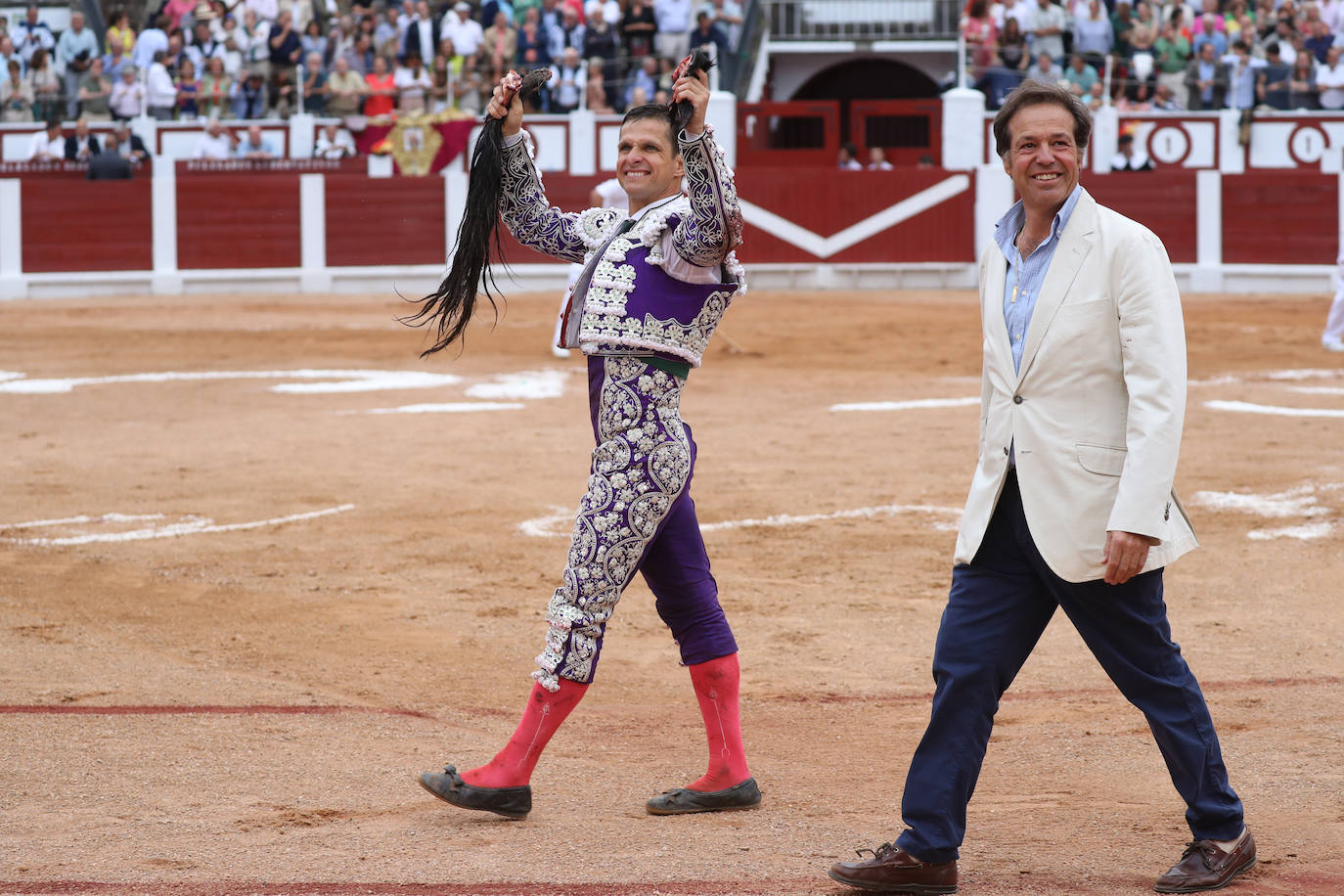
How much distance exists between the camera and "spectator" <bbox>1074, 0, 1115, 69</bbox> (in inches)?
805

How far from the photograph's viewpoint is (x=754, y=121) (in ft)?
67.9

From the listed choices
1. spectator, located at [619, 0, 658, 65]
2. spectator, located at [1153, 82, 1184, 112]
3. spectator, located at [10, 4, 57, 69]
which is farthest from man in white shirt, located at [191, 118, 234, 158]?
spectator, located at [1153, 82, 1184, 112]

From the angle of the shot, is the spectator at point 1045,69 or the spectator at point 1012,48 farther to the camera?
the spectator at point 1012,48

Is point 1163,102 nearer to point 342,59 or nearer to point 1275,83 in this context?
point 1275,83

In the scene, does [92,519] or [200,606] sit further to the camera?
[92,519]

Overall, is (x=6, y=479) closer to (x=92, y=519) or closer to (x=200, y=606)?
(x=92, y=519)

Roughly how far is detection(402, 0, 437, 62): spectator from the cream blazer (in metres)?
18.3

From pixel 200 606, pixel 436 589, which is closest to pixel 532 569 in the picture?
pixel 436 589

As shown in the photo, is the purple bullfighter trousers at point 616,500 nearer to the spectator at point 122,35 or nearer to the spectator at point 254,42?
the spectator at point 254,42

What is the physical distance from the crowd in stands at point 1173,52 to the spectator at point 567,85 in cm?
470

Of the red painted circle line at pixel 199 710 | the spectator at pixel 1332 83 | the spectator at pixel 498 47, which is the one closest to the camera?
the red painted circle line at pixel 199 710

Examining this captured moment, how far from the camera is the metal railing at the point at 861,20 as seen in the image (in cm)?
2239

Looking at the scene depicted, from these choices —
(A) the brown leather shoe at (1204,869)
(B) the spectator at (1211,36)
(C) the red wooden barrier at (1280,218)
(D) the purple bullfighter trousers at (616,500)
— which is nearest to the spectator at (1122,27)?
(B) the spectator at (1211,36)

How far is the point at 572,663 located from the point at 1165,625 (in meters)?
1.23
